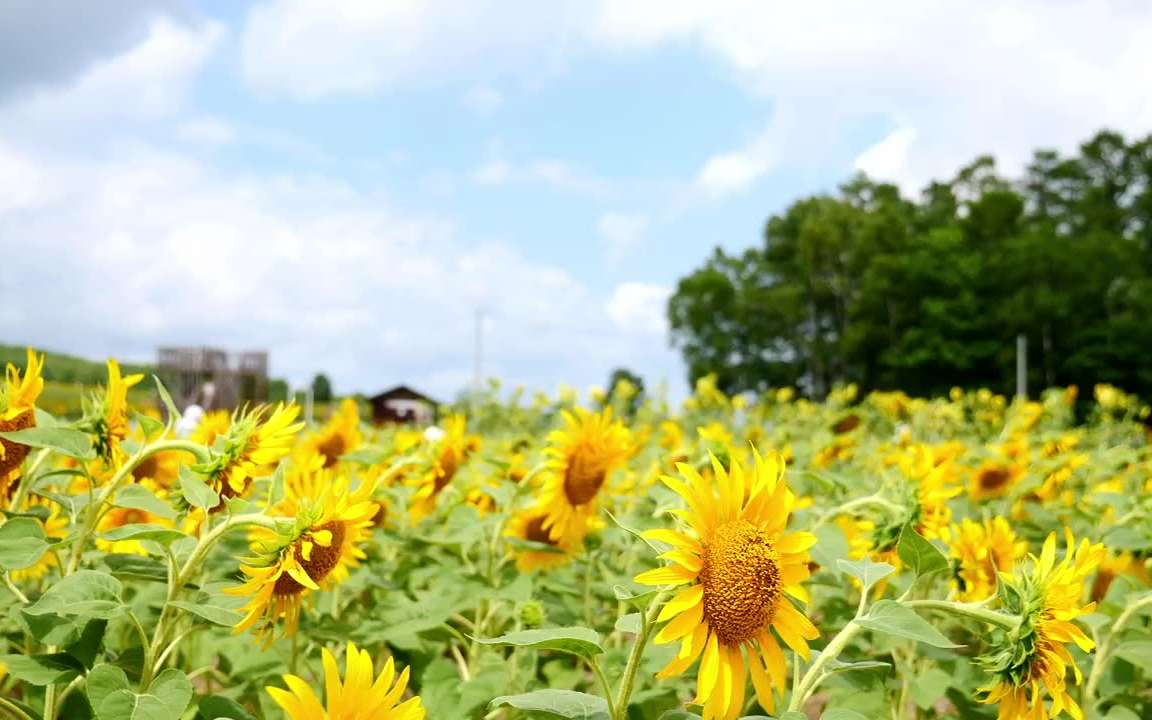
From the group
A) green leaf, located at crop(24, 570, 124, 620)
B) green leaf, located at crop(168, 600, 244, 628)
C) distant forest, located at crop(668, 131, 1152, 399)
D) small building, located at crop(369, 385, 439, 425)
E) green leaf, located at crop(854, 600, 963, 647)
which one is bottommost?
small building, located at crop(369, 385, 439, 425)

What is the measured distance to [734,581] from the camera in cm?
114

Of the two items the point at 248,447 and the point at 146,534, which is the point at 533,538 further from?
the point at 146,534

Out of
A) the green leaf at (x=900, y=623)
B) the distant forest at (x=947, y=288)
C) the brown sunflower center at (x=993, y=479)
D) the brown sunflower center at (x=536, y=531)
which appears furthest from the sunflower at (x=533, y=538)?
the distant forest at (x=947, y=288)

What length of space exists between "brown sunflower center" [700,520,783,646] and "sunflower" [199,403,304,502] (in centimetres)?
70

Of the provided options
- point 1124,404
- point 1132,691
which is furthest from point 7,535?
point 1124,404

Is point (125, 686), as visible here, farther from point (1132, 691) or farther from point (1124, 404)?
point (1124, 404)

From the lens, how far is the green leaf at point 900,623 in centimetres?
115

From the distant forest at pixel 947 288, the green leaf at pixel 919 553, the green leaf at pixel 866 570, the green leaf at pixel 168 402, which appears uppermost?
the distant forest at pixel 947 288

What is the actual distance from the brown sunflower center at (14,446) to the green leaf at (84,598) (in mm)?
330

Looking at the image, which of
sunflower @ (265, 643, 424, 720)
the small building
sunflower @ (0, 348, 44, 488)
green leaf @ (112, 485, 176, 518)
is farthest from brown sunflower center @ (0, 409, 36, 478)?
the small building

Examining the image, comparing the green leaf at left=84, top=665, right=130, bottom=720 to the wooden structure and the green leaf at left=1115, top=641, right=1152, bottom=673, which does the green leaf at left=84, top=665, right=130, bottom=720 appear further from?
the wooden structure

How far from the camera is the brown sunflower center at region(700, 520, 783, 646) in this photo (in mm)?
1137

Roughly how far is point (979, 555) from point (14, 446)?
1693mm

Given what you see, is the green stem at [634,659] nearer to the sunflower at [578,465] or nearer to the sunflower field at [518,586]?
the sunflower field at [518,586]
